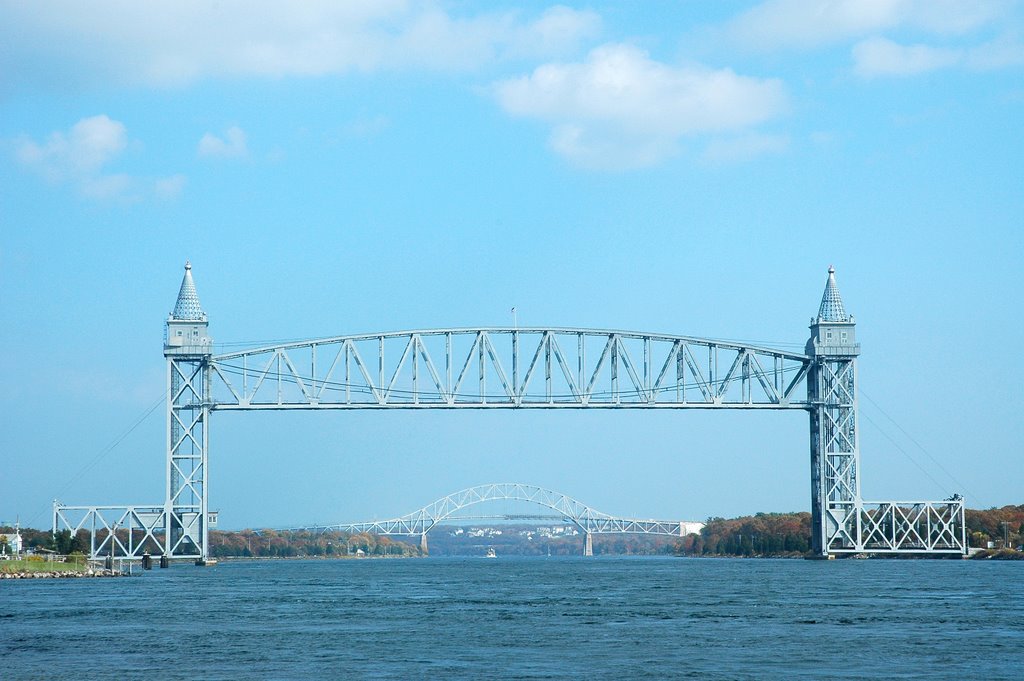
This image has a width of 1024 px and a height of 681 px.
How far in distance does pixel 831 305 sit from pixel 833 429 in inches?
332

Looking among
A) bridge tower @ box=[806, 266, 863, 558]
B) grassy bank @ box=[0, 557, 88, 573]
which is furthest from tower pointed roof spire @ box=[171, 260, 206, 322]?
bridge tower @ box=[806, 266, 863, 558]

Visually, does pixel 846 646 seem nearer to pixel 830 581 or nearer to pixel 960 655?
pixel 960 655

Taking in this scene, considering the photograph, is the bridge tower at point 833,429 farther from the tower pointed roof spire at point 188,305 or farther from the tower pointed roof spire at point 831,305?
the tower pointed roof spire at point 188,305

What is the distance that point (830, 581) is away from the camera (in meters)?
69.9

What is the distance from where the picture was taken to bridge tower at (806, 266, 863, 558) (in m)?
91.0

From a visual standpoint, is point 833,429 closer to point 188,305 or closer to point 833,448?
point 833,448

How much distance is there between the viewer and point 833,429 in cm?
9119

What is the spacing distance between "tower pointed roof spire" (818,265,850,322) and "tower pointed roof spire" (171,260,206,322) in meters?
39.7

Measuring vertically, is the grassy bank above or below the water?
above

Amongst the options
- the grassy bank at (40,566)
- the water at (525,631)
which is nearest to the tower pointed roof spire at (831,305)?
the water at (525,631)

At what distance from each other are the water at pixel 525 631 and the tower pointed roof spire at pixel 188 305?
20.7 m

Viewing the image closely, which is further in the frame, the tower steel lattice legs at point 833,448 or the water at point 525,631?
the tower steel lattice legs at point 833,448

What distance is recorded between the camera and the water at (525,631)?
33469 millimetres

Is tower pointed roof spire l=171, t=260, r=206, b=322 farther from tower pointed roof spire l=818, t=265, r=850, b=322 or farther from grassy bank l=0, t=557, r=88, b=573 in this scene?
tower pointed roof spire l=818, t=265, r=850, b=322
